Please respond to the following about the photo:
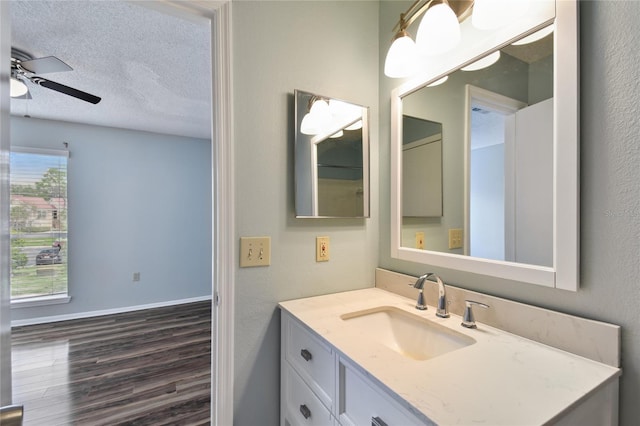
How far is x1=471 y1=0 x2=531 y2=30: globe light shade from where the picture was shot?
2.85 ft

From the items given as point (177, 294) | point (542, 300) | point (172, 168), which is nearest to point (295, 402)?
point (542, 300)

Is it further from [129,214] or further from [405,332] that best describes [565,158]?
[129,214]

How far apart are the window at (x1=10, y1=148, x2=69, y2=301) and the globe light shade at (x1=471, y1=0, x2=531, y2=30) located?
14.3ft

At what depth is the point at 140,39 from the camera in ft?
5.78

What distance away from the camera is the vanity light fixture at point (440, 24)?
89cm

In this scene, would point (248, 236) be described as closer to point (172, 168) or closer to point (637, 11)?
point (637, 11)

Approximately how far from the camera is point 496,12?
2.95 feet

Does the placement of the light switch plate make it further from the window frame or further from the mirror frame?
the window frame

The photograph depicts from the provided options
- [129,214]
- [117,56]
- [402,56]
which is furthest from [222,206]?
[129,214]

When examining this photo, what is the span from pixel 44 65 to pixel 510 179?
2665mm

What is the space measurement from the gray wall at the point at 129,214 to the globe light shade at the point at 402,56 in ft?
11.6

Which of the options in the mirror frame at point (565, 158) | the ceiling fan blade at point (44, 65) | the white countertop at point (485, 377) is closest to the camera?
the white countertop at point (485, 377)

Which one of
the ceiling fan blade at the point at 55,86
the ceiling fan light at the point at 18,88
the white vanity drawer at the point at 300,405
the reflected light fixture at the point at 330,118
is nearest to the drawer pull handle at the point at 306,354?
the white vanity drawer at the point at 300,405

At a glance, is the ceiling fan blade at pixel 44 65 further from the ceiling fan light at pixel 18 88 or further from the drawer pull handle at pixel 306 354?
the drawer pull handle at pixel 306 354
